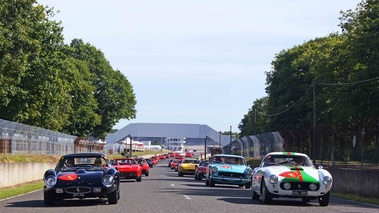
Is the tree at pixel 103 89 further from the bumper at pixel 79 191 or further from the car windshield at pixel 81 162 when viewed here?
the bumper at pixel 79 191

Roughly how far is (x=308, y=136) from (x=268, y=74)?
52515 mm

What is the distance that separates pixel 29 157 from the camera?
138ft

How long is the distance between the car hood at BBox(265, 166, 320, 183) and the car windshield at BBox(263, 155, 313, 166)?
837mm

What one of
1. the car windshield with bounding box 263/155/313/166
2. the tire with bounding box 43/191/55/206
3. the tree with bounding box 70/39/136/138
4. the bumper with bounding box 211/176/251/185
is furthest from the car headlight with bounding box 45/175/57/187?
the tree with bounding box 70/39/136/138

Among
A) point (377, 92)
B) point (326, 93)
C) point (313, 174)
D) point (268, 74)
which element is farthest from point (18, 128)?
point (268, 74)

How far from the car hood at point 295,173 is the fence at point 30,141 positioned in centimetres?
1629

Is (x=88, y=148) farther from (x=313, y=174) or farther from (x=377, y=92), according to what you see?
(x=313, y=174)

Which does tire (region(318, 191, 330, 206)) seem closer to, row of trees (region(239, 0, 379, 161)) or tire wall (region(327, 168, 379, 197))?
tire wall (region(327, 168, 379, 197))

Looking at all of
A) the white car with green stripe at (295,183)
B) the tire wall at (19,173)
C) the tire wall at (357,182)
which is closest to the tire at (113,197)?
the white car with green stripe at (295,183)

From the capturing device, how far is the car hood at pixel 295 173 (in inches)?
810

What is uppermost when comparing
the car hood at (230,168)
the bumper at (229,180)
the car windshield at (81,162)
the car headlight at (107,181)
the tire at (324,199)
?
the car windshield at (81,162)

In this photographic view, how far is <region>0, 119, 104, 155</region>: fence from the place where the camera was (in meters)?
36.3

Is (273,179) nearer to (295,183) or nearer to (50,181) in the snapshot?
(295,183)

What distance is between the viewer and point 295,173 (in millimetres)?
20859
